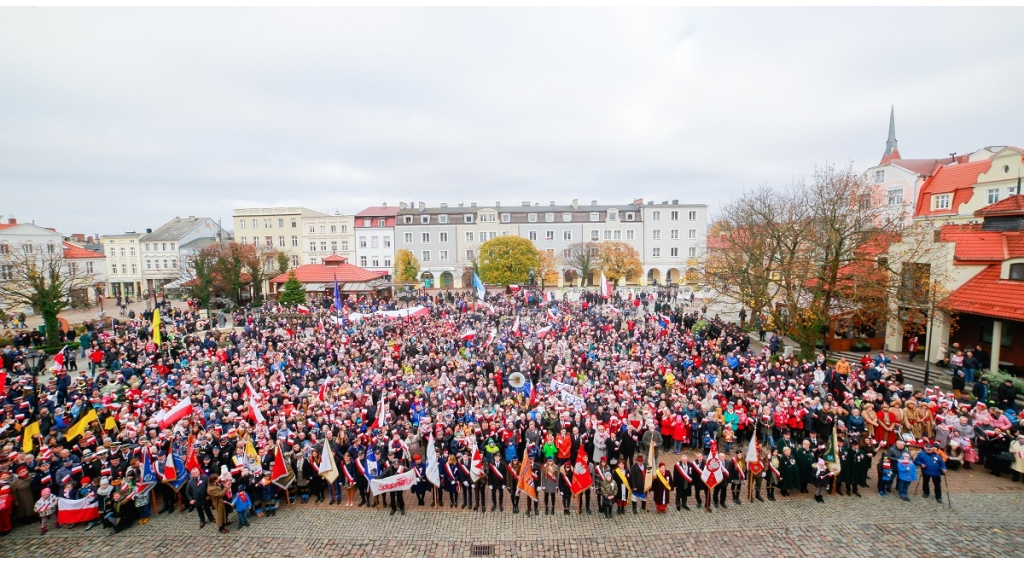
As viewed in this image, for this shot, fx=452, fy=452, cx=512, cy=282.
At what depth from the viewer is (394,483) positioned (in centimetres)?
982

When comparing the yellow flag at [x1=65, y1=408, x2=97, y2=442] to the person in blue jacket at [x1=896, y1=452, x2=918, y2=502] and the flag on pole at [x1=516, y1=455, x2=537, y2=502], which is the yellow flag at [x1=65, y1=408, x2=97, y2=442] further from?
the person in blue jacket at [x1=896, y1=452, x2=918, y2=502]

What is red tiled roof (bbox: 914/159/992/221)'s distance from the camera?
30.4 m

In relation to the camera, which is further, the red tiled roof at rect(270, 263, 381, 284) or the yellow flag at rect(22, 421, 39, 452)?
the red tiled roof at rect(270, 263, 381, 284)

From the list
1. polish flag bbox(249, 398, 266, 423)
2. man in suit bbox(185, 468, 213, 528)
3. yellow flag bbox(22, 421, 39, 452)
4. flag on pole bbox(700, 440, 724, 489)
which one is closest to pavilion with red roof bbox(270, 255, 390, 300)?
polish flag bbox(249, 398, 266, 423)

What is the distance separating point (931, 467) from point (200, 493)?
15644 millimetres

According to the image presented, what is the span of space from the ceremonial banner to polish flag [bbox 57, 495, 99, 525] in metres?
5.78

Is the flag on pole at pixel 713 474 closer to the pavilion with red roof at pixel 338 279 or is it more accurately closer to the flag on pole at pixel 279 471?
the flag on pole at pixel 279 471

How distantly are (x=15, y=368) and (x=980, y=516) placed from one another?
30.8 metres

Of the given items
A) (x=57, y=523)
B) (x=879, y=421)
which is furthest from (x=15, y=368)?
(x=879, y=421)

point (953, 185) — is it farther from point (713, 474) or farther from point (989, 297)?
point (713, 474)

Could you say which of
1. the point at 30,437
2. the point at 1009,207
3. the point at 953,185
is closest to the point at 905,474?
the point at 1009,207

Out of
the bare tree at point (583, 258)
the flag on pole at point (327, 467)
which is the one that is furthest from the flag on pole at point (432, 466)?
the bare tree at point (583, 258)

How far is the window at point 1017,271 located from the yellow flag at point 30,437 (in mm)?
33222

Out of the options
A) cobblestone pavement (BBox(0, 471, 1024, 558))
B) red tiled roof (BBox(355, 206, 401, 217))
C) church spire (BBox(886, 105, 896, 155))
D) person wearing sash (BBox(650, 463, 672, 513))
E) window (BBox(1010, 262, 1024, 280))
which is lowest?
cobblestone pavement (BBox(0, 471, 1024, 558))
